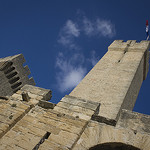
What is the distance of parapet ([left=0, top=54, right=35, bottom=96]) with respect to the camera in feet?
40.6

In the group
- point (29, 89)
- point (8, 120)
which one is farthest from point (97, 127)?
point (29, 89)

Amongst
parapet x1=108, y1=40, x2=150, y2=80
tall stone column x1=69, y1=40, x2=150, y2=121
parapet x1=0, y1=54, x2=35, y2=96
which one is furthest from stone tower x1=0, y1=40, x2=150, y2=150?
parapet x1=108, y1=40, x2=150, y2=80

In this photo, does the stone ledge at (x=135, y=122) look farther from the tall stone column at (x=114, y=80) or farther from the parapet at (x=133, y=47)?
the parapet at (x=133, y=47)

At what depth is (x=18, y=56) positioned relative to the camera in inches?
522

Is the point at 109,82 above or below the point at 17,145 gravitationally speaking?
above

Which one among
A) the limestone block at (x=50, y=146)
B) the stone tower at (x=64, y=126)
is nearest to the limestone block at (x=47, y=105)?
the stone tower at (x=64, y=126)

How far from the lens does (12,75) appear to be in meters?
12.9

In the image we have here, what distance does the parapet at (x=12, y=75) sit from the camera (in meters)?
12.4

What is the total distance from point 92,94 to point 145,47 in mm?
6480

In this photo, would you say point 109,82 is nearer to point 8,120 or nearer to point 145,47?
point 145,47

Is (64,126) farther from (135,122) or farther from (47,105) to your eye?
(135,122)

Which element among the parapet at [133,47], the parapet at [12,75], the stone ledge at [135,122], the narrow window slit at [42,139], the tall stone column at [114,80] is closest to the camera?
the narrow window slit at [42,139]

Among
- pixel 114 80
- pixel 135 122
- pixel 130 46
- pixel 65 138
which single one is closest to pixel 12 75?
pixel 114 80

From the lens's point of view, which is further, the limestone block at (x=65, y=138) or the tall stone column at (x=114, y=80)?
the tall stone column at (x=114, y=80)
